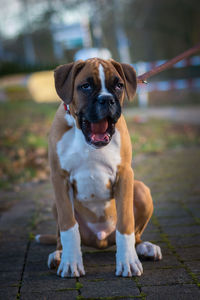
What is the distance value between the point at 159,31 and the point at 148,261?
21434mm

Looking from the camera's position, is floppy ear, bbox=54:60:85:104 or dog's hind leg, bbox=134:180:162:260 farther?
dog's hind leg, bbox=134:180:162:260

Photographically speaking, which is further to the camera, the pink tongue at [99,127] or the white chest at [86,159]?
the white chest at [86,159]

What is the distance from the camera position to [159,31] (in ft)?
75.4

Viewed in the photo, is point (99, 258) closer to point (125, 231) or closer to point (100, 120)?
point (125, 231)

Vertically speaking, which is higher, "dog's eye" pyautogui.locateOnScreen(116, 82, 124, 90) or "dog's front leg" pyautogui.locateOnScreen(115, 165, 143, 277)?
"dog's eye" pyautogui.locateOnScreen(116, 82, 124, 90)

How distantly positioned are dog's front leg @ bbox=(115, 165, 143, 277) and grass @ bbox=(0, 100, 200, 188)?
10.9 feet

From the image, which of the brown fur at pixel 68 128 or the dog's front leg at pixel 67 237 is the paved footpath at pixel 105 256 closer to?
the dog's front leg at pixel 67 237

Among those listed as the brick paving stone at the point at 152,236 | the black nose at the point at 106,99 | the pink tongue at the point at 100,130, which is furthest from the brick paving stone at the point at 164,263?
the black nose at the point at 106,99

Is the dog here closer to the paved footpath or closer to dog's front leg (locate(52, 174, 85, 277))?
dog's front leg (locate(52, 174, 85, 277))

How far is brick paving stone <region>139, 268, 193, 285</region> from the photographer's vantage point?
271cm

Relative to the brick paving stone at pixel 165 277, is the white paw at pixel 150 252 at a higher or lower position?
lower

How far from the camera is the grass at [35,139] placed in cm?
668

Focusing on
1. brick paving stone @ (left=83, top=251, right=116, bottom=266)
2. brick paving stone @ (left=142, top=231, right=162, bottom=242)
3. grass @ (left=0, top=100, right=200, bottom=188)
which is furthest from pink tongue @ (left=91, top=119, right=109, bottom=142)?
grass @ (left=0, top=100, right=200, bottom=188)

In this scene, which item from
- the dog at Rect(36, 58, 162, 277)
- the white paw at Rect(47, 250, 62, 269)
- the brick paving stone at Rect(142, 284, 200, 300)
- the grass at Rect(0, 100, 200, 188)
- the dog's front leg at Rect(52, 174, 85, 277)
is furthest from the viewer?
the grass at Rect(0, 100, 200, 188)
